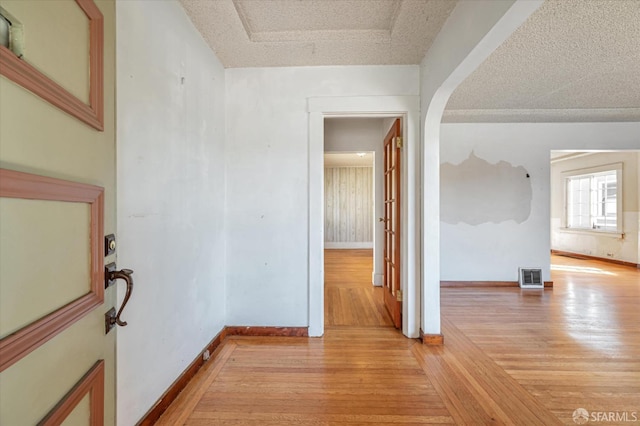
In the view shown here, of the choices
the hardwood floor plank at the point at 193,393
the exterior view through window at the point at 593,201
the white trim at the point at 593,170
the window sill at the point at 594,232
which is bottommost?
the hardwood floor plank at the point at 193,393

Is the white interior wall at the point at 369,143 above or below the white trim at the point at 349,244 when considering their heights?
above

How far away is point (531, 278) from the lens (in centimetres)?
389

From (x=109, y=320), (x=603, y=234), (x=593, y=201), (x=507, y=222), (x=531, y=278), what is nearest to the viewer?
(x=109, y=320)

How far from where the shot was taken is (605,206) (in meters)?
5.61

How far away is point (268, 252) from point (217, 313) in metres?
0.67

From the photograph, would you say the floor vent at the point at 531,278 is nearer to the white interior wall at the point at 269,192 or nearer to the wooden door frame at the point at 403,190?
the wooden door frame at the point at 403,190

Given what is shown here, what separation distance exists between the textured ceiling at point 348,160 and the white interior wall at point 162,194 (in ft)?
15.0

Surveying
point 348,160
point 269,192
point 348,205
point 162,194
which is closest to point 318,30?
point 269,192

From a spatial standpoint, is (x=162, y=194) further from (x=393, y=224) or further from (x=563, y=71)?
(x=563, y=71)

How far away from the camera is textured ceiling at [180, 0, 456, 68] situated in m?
1.72

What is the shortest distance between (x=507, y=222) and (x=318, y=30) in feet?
12.7

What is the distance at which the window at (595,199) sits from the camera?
5.36m

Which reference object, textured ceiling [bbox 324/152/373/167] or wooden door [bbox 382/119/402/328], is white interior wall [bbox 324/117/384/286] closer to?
wooden door [bbox 382/119/402/328]

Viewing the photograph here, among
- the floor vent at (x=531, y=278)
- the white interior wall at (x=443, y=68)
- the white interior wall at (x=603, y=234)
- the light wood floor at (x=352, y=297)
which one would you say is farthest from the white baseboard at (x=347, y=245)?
the white interior wall at (x=443, y=68)
